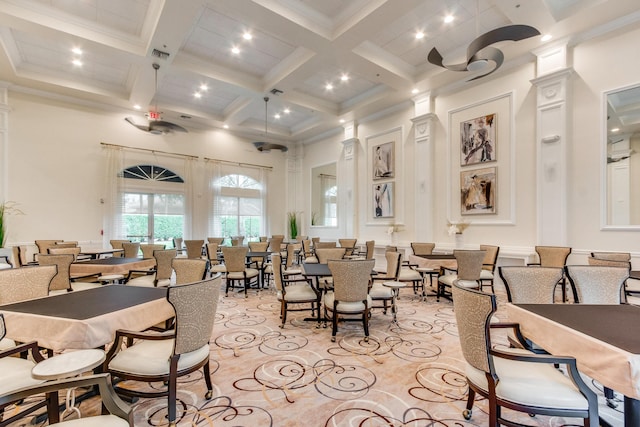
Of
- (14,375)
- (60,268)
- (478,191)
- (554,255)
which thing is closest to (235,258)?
(60,268)

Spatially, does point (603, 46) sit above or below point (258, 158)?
above

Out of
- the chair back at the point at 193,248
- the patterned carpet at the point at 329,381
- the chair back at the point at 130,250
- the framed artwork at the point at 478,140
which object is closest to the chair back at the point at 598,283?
the patterned carpet at the point at 329,381

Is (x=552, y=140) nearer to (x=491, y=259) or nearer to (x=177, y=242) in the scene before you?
(x=491, y=259)

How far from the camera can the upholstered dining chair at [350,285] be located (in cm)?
361

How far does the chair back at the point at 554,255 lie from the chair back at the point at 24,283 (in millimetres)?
7070

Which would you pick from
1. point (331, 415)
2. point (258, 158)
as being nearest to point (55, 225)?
point (258, 158)

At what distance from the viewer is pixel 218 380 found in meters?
2.77

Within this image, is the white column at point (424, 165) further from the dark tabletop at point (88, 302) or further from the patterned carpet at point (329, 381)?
the dark tabletop at point (88, 302)

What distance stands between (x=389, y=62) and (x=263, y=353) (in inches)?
254

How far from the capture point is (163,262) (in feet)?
15.9

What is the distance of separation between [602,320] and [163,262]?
5238mm

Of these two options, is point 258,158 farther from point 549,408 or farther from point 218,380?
point 549,408

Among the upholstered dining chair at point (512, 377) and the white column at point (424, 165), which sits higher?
the white column at point (424, 165)

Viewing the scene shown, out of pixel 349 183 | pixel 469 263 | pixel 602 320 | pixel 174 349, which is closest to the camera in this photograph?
pixel 602 320
